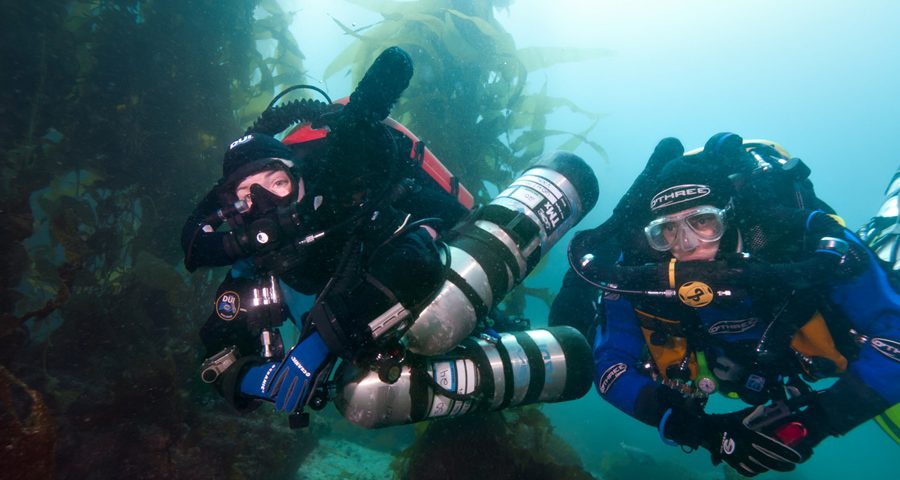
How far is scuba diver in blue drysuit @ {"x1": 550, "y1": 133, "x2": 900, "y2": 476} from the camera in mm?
2668

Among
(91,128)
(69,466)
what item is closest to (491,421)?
(69,466)

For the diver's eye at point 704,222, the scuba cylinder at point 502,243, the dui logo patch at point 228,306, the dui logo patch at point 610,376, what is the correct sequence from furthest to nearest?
the dui logo patch at point 610,376
the diver's eye at point 704,222
the dui logo patch at point 228,306
the scuba cylinder at point 502,243

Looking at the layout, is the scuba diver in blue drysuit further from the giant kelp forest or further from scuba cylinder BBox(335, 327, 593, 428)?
the giant kelp forest

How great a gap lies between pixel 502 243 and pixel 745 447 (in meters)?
2.08

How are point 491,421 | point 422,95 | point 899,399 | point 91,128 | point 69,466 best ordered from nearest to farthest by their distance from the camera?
1. point 899,399
2. point 69,466
3. point 491,421
4. point 91,128
5. point 422,95

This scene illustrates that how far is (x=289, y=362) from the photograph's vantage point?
2287mm

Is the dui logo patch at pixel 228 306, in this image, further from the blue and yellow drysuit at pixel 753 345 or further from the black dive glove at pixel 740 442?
the black dive glove at pixel 740 442

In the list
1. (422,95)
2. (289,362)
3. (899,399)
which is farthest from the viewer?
(422,95)

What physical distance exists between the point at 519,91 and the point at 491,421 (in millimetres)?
5170

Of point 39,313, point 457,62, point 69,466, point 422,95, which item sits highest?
point 457,62

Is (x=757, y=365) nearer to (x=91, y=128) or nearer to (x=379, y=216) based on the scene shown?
(x=379, y=216)

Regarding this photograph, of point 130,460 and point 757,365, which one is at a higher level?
point 757,365

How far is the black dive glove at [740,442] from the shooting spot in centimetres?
251

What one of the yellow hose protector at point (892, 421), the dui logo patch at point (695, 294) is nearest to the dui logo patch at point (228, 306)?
the dui logo patch at point (695, 294)
